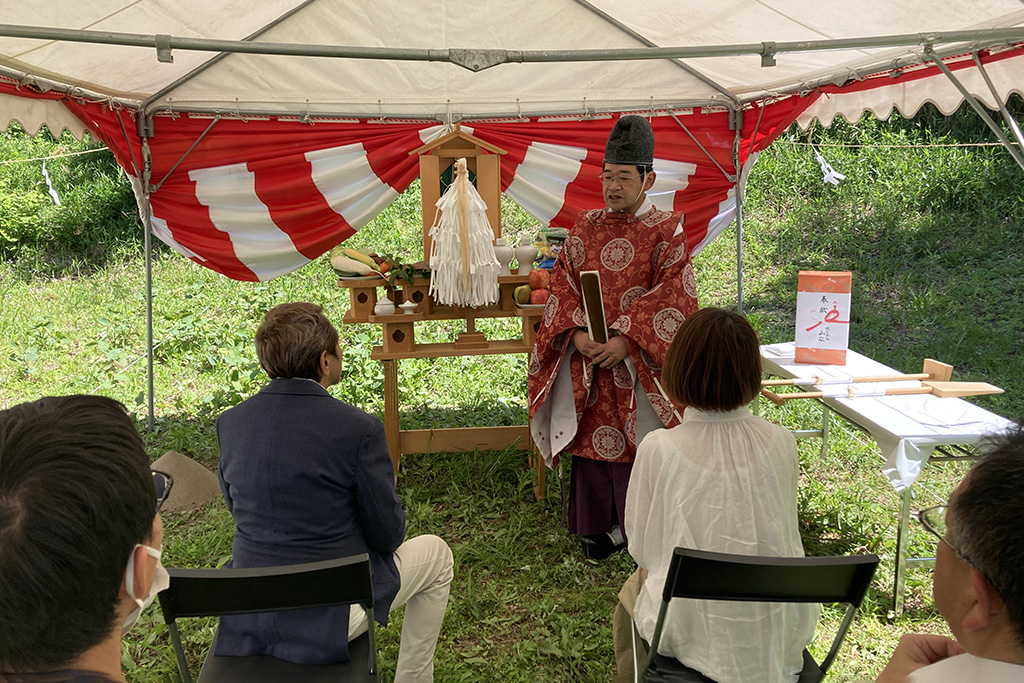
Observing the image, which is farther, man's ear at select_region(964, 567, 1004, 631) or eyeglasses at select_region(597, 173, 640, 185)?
eyeglasses at select_region(597, 173, 640, 185)

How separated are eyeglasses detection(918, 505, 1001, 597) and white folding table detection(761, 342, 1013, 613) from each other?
4.72ft

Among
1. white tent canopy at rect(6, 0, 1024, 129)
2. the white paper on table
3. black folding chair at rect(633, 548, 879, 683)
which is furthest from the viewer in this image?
white tent canopy at rect(6, 0, 1024, 129)

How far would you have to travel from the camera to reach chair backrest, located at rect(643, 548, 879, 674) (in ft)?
4.87

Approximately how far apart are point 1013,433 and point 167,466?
396 centimetres

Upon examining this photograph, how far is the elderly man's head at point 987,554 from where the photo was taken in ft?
2.83

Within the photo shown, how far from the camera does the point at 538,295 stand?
3.62 m

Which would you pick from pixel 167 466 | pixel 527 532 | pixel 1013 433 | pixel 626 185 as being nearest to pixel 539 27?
pixel 626 185

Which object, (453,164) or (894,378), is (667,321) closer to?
(894,378)

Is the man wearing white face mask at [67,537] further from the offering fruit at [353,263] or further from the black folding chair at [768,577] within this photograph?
the offering fruit at [353,263]

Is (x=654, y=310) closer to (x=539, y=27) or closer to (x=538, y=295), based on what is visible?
(x=538, y=295)

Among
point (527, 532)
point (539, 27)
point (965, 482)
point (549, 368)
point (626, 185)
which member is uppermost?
point (539, 27)

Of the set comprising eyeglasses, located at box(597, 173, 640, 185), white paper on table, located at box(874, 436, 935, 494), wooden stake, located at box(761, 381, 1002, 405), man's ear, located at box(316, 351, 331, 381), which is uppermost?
eyeglasses, located at box(597, 173, 640, 185)

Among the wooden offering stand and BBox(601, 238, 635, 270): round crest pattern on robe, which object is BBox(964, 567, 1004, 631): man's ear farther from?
the wooden offering stand

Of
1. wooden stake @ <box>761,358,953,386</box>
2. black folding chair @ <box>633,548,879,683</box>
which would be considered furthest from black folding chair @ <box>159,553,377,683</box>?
wooden stake @ <box>761,358,953,386</box>
